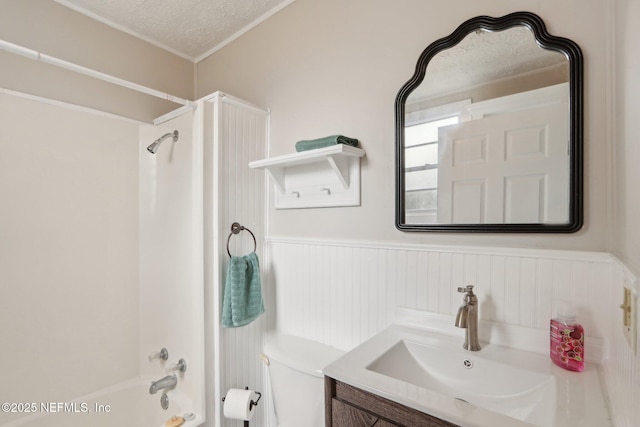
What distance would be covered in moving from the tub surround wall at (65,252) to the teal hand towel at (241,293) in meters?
0.93

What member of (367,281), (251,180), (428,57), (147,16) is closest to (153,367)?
(251,180)

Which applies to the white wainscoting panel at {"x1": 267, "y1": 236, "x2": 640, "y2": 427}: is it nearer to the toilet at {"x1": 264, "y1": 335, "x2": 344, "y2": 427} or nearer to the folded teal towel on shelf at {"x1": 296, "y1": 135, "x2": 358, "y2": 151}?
the toilet at {"x1": 264, "y1": 335, "x2": 344, "y2": 427}

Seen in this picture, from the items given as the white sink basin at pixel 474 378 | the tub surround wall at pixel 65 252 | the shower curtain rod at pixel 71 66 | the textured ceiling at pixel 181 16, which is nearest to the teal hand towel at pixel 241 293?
the white sink basin at pixel 474 378

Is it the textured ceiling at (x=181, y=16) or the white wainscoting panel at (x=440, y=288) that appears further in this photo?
the textured ceiling at (x=181, y=16)

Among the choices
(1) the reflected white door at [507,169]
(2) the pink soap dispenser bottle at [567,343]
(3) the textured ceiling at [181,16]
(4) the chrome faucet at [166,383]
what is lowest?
(4) the chrome faucet at [166,383]

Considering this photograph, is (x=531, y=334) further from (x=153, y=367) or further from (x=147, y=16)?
(x=147, y=16)

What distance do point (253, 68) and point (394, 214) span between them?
4.18 feet

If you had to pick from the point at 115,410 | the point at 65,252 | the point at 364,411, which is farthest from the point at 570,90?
the point at 115,410

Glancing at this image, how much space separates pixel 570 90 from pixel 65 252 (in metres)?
2.39

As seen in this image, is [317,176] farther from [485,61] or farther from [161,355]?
[161,355]

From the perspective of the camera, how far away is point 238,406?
1.31 metres

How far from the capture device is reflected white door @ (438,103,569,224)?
94cm

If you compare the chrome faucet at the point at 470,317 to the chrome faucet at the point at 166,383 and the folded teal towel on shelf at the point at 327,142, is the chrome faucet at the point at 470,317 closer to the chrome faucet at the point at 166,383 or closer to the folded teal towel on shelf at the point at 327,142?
the folded teal towel on shelf at the point at 327,142

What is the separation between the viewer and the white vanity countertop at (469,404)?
25.6 inches
